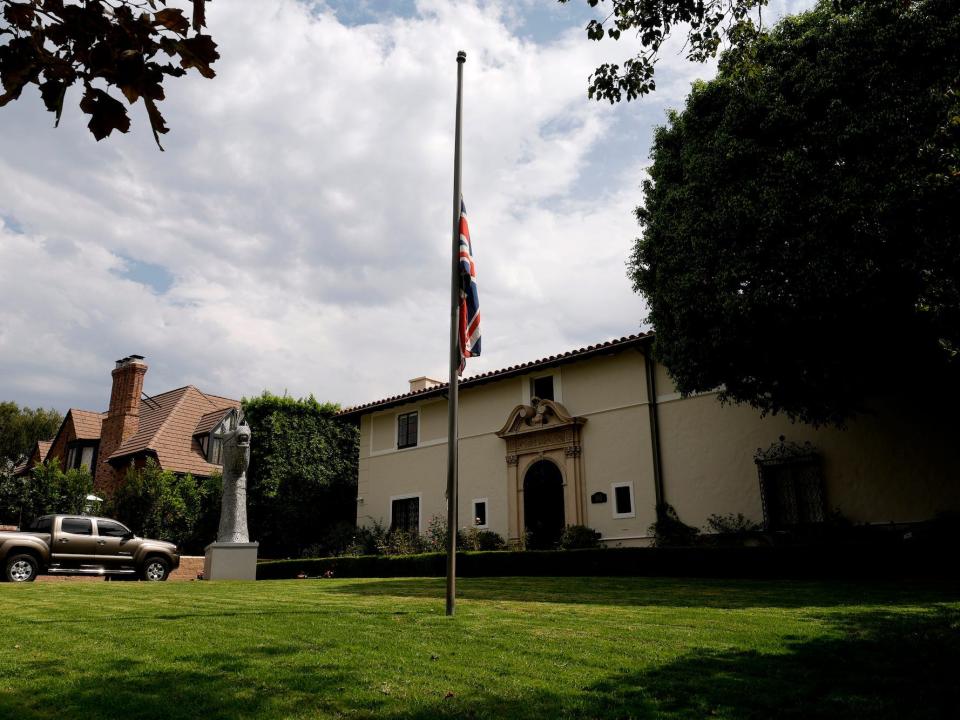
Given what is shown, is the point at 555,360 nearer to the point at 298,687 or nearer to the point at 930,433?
the point at 930,433

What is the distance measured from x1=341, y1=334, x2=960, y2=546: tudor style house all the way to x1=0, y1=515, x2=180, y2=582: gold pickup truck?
33.0ft

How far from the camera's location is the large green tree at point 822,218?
40.8 ft

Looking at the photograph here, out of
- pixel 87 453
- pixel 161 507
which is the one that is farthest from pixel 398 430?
pixel 87 453

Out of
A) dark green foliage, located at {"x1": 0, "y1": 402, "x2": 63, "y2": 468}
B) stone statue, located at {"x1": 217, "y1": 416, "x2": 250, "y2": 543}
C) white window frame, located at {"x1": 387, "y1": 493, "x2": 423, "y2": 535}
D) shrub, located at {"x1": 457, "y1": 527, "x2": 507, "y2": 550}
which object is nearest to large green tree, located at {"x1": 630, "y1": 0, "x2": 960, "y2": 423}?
shrub, located at {"x1": 457, "y1": 527, "x2": 507, "y2": 550}

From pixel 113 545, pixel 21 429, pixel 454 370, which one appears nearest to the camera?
pixel 454 370

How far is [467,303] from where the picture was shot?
10.5 m

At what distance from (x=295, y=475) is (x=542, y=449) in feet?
37.1

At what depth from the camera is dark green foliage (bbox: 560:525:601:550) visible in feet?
70.4

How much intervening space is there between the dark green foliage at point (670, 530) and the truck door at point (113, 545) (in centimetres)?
1455

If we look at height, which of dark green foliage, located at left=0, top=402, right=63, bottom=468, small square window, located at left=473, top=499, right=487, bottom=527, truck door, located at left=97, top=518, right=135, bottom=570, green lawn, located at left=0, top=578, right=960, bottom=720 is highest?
dark green foliage, located at left=0, top=402, right=63, bottom=468

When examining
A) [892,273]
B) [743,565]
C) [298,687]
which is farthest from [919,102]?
[298,687]

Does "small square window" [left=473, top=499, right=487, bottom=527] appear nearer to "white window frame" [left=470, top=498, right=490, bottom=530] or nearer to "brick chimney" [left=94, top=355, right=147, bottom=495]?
"white window frame" [left=470, top=498, right=490, bottom=530]

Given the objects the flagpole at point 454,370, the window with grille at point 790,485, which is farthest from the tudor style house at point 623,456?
the flagpole at point 454,370

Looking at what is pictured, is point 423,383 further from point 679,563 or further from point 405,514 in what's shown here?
point 679,563
